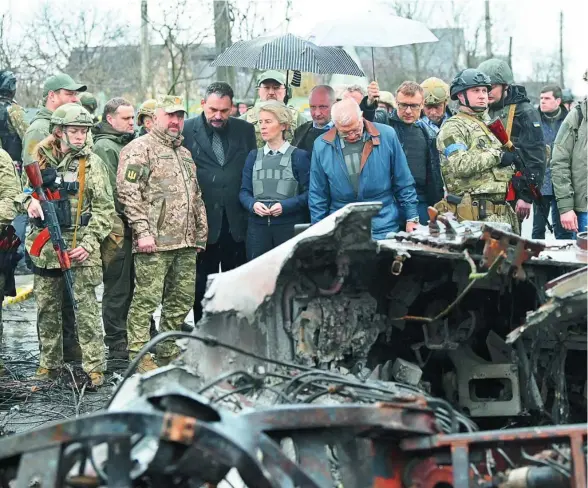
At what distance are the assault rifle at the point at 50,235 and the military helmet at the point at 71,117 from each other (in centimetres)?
38

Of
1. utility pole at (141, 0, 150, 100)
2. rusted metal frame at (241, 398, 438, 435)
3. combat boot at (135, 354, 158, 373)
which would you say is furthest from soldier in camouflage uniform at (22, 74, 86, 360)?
utility pole at (141, 0, 150, 100)

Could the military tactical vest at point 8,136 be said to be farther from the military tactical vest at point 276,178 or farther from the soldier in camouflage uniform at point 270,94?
the military tactical vest at point 276,178

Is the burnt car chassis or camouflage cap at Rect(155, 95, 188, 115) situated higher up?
camouflage cap at Rect(155, 95, 188, 115)

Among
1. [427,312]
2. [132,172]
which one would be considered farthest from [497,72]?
[427,312]

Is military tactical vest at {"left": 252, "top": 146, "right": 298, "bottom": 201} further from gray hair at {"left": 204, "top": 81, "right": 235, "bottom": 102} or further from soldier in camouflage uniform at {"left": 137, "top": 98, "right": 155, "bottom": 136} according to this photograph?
soldier in camouflage uniform at {"left": 137, "top": 98, "right": 155, "bottom": 136}

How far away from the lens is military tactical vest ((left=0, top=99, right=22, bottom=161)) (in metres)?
10.3

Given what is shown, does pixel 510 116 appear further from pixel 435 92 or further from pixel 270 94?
pixel 270 94

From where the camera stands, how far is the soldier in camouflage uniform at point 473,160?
8.20 m

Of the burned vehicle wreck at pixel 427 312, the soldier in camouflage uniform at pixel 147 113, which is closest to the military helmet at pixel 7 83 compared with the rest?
the soldier in camouflage uniform at pixel 147 113

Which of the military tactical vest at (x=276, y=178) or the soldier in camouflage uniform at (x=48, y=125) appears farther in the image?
the soldier in camouflage uniform at (x=48, y=125)

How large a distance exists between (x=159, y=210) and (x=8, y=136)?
9.26ft

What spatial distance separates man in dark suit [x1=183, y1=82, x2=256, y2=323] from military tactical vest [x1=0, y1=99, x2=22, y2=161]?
237cm

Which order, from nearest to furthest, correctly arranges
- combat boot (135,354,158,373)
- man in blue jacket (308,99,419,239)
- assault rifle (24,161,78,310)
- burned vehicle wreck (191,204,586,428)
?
burned vehicle wreck (191,204,586,428) → man in blue jacket (308,99,419,239) → assault rifle (24,161,78,310) → combat boot (135,354,158,373)

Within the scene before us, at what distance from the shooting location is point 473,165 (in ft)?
26.8
